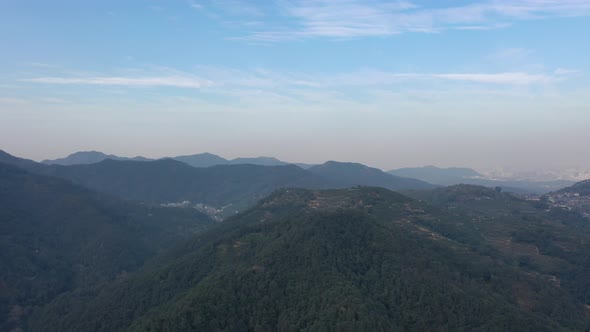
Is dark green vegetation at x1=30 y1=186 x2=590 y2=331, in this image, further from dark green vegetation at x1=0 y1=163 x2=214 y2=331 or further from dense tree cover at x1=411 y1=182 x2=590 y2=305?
dark green vegetation at x1=0 y1=163 x2=214 y2=331

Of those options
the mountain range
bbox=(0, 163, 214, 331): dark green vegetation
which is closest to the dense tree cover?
the mountain range

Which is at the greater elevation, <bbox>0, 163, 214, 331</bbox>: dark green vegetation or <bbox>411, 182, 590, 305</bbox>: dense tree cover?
<bbox>411, 182, 590, 305</bbox>: dense tree cover

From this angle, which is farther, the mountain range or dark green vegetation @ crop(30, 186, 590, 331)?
the mountain range

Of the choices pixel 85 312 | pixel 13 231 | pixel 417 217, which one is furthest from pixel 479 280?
pixel 13 231

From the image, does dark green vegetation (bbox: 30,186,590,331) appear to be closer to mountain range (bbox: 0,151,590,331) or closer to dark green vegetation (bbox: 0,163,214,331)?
mountain range (bbox: 0,151,590,331)

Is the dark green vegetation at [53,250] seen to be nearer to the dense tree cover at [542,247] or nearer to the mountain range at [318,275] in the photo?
the mountain range at [318,275]

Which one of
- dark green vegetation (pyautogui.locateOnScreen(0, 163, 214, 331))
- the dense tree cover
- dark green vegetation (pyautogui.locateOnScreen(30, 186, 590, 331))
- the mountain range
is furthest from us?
dark green vegetation (pyautogui.locateOnScreen(0, 163, 214, 331))

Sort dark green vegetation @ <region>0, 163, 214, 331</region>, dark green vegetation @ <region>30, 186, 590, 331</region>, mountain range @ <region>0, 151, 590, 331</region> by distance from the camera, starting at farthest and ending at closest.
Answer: dark green vegetation @ <region>0, 163, 214, 331</region>, mountain range @ <region>0, 151, 590, 331</region>, dark green vegetation @ <region>30, 186, 590, 331</region>

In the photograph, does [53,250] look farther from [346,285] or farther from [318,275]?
[346,285]

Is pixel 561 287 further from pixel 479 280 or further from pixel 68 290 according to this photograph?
pixel 68 290
